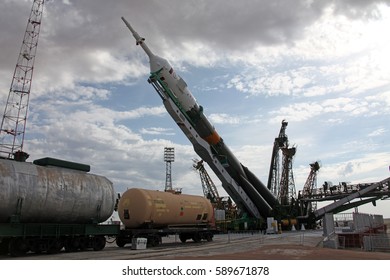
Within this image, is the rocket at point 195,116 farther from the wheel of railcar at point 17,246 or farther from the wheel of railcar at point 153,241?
the wheel of railcar at point 17,246

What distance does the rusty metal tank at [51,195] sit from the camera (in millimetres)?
15977

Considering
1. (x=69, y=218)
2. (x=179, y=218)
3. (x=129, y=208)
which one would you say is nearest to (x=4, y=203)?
(x=69, y=218)

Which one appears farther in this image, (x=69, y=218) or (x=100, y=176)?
(x=100, y=176)

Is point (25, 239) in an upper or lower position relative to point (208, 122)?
lower

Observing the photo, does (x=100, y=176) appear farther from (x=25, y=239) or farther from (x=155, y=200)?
(x=25, y=239)

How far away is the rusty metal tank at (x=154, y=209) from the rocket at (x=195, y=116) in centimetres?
942

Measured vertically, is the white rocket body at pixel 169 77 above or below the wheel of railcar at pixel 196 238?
above

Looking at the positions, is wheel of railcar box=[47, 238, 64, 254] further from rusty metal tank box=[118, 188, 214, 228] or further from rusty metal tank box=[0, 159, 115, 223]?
rusty metal tank box=[118, 188, 214, 228]

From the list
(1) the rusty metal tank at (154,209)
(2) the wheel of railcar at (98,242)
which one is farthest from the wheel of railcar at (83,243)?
(1) the rusty metal tank at (154,209)

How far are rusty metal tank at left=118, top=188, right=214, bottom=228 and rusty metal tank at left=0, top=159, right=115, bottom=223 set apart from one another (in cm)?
145

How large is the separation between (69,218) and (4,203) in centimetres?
356

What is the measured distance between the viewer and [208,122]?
3325 centimetres

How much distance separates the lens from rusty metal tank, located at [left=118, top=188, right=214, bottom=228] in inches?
842

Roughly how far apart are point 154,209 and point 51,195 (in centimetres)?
641
